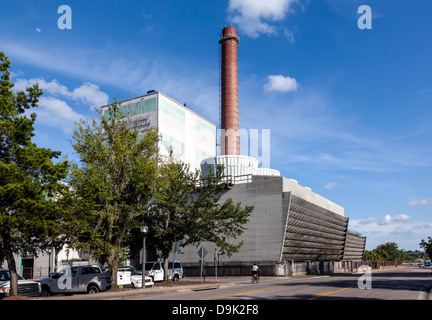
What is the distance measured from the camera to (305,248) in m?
Result: 66.9

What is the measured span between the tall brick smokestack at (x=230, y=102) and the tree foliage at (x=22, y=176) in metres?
53.8

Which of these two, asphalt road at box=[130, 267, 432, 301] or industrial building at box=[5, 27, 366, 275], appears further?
industrial building at box=[5, 27, 366, 275]

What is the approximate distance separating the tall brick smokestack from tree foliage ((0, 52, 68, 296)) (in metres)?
53.8

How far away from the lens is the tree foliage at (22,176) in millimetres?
18844

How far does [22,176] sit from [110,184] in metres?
6.64

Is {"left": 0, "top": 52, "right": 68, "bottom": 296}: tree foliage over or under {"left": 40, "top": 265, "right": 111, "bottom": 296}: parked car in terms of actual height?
over

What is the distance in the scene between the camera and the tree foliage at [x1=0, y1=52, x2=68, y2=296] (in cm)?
1884

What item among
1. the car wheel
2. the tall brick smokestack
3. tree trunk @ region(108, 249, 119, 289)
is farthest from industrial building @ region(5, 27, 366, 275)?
the car wheel

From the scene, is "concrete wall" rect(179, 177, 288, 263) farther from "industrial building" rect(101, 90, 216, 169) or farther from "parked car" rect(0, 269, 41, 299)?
"parked car" rect(0, 269, 41, 299)

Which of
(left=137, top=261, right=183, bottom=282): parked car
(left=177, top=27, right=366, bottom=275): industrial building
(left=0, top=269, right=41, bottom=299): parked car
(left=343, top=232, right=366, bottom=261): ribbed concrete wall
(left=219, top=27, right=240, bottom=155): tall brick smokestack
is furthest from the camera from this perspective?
(left=343, top=232, right=366, bottom=261): ribbed concrete wall

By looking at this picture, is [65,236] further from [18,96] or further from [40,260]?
[40,260]

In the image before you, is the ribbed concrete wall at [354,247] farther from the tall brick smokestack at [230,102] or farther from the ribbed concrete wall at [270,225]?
the tall brick smokestack at [230,102]

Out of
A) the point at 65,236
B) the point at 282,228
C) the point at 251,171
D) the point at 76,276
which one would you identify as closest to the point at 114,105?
the point at 65,236

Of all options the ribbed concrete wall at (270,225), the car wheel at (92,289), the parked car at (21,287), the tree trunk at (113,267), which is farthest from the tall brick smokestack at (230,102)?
the parked car at (21,287)
